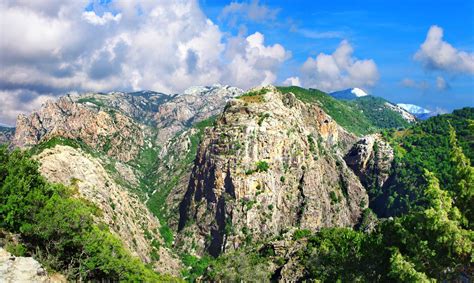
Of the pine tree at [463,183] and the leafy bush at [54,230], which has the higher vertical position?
the pine tree at [463,183]

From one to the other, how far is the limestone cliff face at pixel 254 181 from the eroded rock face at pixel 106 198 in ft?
74.8

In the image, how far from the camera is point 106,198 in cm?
12988

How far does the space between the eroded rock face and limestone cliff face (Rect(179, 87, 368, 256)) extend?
22.8 meters

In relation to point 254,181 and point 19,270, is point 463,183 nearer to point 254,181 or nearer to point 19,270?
point 19,270

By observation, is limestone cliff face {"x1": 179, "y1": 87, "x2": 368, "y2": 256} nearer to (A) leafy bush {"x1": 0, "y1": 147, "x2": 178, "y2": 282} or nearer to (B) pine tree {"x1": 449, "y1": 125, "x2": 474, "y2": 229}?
(A) leafy bush {"x1": 0, "y1": 147, "x2": 178, "y2": 282}

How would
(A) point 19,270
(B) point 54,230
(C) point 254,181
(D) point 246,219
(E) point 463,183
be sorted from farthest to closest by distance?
(C) point 254,181 < (D) point 246,219 < (B) point 54,230 < (A) point 19,270 < (E) point 463,183

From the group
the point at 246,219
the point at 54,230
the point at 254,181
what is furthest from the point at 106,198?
the point at 54,230

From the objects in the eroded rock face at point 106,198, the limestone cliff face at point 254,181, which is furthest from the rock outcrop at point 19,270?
the limestone cliff face at point 254,181

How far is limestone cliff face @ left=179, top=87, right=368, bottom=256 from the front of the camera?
158m

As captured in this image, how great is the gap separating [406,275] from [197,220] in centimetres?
15303

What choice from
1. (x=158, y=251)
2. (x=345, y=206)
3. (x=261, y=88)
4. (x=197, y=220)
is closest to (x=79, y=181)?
(x=158, y=251)

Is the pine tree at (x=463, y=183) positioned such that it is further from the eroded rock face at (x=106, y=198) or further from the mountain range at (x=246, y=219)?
the eroded rock face at (x=106, y=198)

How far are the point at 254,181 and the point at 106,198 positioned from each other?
194ft

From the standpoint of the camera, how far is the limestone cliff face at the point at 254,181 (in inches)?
6225
